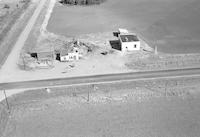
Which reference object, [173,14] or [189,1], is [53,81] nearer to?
[173,14]

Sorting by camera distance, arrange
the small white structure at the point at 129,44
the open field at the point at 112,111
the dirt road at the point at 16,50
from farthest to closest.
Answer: the small white structure at the point at 129,44
the dirt road at the point at 16,50
the open field at the point at 112,111

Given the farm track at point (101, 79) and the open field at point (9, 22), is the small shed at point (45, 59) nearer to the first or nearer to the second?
the farm track at point (101, 79)

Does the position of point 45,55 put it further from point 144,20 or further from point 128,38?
point 144,20

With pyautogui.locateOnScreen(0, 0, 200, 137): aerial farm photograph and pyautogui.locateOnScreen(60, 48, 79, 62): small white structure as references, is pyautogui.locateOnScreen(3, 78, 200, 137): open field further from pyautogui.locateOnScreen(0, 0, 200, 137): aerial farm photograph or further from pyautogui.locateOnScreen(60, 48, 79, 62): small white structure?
pyautogui.locateOnScreen(60, 48, 79, 62): small white structure

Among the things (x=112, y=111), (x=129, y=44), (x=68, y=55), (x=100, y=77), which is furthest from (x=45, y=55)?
(x=112, y=111)

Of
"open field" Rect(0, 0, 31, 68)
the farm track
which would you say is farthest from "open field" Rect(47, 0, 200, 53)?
the farm track

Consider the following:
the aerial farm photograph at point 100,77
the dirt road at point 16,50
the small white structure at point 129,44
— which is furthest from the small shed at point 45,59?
the small white structure at point 129,44
